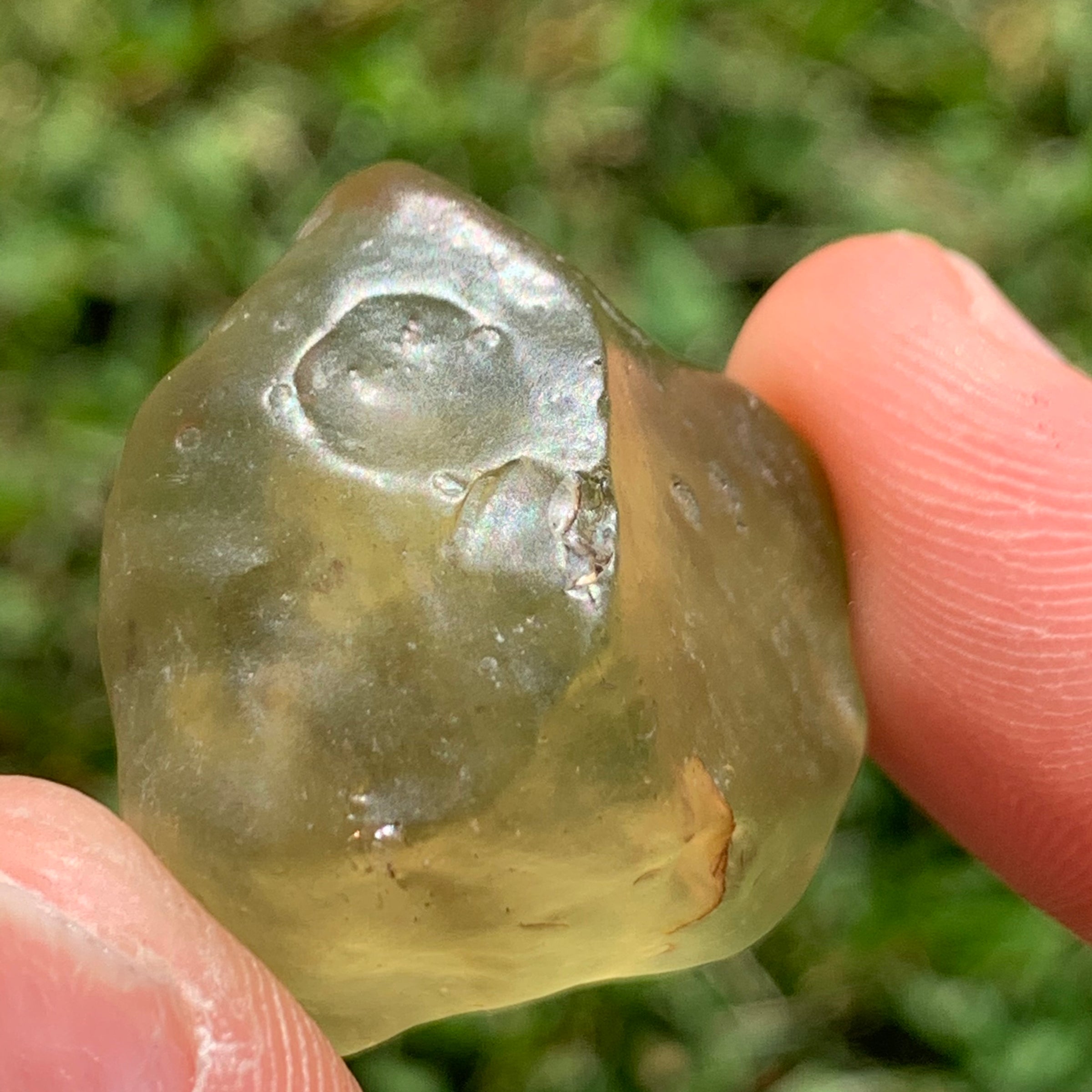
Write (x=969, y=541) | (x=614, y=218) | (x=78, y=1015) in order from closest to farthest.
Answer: (x=78, y=1015), (x=969, y=541), (x=614, y=218)

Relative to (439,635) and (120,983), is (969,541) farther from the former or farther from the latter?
(120,983)

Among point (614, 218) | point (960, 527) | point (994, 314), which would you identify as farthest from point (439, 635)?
point (614, 218)

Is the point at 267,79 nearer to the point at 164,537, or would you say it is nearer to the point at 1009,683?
the point at 164,537

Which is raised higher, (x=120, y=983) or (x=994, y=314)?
(x=994, y=314)

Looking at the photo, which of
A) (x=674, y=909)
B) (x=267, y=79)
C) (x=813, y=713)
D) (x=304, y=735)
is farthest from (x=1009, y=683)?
(x=267, y=79)

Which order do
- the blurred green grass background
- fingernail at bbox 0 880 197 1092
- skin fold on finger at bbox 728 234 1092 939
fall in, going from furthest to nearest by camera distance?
the blurred green grass background < skin fold on finger at bbox 728 234 1092 939 < fingernail at bbox 0 880 197 1092

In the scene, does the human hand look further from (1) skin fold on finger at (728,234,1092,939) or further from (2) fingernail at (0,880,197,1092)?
(2) fingernail at (0,880,197,1092)

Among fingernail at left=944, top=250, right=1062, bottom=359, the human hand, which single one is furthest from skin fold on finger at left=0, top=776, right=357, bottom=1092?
fingernail at left=944, top=250, right=1062, bottom=359

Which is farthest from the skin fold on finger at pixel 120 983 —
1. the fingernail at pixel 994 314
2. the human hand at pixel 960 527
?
the fingernail at pixel 994 314
